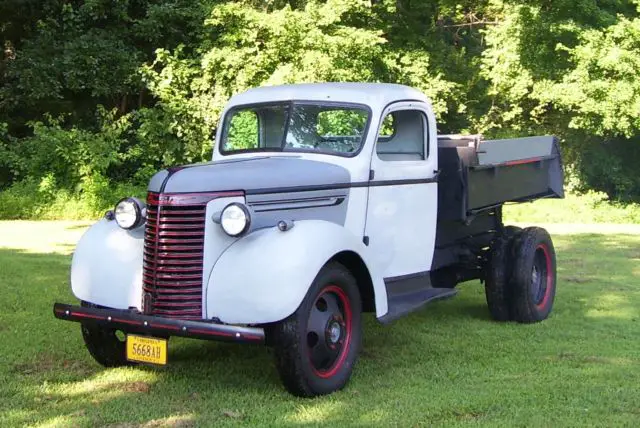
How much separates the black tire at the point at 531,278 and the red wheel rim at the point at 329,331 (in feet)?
7.77

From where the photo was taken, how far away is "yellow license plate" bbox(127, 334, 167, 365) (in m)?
4.63

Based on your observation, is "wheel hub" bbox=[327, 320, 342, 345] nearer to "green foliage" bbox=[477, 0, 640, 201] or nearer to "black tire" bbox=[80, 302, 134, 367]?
"black tire" bbox=[80, 302, 134, 367]

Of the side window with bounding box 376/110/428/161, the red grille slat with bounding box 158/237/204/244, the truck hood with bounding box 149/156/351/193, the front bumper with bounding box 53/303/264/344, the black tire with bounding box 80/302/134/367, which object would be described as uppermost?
the side window with bounding box 376/110/428/161

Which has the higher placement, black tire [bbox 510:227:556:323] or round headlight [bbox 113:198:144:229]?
round headlight [bbox 113:198:144:229]

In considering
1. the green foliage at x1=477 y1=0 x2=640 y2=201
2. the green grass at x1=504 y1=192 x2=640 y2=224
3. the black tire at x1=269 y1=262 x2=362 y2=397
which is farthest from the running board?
the green foliage at x1=477 y1=0 x2=640 y2=201

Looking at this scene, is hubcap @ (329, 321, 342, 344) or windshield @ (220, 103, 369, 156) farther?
windshield @ (220, 103, 369, 156)

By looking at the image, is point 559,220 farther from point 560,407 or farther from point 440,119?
point 560,407

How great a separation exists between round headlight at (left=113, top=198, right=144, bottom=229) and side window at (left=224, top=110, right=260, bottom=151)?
1236 millimetres

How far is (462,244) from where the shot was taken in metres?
7.09

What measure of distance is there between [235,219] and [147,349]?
0.92 m

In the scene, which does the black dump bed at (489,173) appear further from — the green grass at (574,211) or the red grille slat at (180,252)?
the green grass at (574,211)

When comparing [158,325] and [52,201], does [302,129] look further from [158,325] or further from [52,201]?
[52,201]

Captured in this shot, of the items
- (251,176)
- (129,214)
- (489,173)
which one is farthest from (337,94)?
(129,214)

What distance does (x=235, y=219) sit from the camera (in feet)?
15.2
